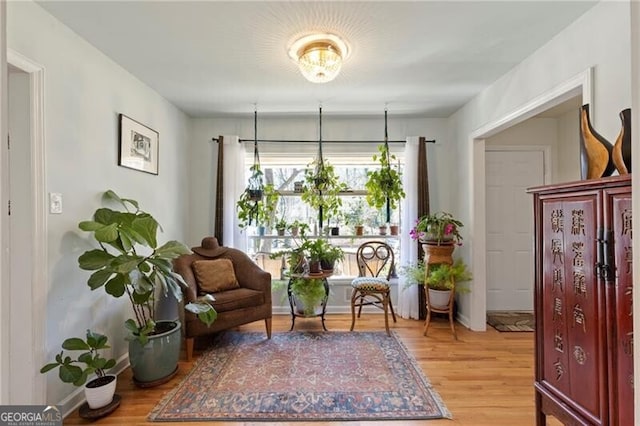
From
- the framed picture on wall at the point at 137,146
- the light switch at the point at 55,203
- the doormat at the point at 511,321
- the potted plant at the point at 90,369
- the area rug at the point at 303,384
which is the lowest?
the area rug at the point at 303,384

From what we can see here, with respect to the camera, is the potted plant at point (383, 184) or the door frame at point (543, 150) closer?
the potted plant at point (383, 184)

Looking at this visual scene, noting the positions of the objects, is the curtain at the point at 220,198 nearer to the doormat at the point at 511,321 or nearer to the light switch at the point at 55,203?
the light switch at the point at 55,203

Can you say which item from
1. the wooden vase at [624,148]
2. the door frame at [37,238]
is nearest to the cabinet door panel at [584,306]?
the wooden vase at [624,148]

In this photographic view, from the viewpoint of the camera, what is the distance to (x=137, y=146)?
2721 mm

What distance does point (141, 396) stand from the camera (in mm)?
2137

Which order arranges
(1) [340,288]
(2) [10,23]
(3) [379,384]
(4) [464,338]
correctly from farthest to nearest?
(1) [340,288] → (4) [464,338] → (3) [379,384] → (2) [10,23]

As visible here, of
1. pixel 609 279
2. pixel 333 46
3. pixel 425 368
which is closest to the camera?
pixel 609 279

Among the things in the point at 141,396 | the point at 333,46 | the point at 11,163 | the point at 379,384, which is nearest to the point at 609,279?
the point at 379,384

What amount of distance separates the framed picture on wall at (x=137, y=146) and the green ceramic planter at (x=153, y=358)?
4.84 ft

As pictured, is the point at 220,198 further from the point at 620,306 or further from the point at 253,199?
the point at 620,306

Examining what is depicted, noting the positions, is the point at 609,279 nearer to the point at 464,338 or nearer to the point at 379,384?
the point at 379,384

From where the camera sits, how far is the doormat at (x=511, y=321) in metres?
3.30

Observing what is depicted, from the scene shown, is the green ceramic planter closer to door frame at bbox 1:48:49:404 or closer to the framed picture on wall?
door frame at bbox 1:48:49:404

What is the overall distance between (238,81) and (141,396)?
2691mm
